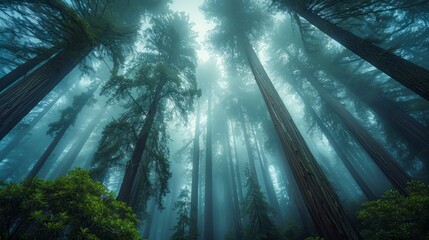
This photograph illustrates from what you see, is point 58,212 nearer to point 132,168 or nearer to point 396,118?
point 132,168

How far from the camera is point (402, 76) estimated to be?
14.0 feet

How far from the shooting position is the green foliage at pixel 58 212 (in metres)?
2.27

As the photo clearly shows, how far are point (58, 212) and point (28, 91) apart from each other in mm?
4130

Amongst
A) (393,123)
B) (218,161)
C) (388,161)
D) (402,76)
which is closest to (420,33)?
(393,123)

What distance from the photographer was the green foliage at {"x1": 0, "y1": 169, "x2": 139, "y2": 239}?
227cm

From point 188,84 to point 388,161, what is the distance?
9606 mm

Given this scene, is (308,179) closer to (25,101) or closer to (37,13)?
(25,101)

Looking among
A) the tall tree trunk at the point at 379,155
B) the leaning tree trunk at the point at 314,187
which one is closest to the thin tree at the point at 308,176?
the leaning tree trunk at the point at 314,187

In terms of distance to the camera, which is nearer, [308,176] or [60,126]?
[308,176]

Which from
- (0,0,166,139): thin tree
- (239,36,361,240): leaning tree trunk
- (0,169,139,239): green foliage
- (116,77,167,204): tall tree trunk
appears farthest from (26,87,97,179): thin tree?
(239,36,361,240): leaning tree trunk

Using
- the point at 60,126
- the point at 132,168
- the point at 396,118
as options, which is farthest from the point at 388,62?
the point at 60,126

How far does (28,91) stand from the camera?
4.88m

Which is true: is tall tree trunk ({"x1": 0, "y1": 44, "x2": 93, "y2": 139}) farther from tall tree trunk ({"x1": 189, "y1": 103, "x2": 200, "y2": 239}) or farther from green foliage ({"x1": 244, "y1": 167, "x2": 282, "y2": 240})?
green foliage ({"x1": 244, "y1": 167, "x2": 282, "y2": 240})

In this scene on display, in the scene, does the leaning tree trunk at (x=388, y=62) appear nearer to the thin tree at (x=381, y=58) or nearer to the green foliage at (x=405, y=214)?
the thin tree at (x=381, y=58)
